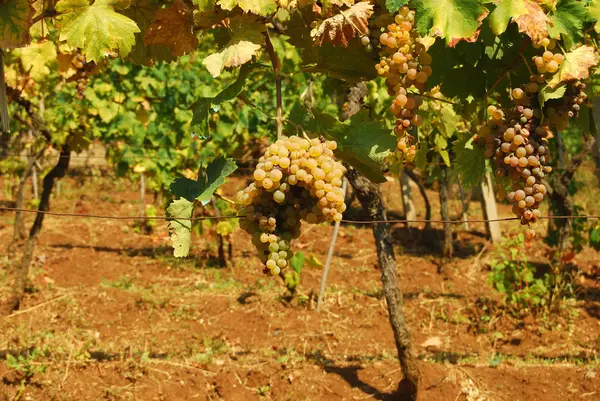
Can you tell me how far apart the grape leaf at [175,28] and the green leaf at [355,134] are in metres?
0.44

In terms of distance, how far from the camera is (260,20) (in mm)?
1940

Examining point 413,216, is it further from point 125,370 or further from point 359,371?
point 125,370

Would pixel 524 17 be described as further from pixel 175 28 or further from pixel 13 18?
pixel 13 18

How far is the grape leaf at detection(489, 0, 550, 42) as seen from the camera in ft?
5.81

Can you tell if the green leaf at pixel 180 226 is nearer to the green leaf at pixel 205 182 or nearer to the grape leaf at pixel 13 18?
the green leaf at pixel 205 182

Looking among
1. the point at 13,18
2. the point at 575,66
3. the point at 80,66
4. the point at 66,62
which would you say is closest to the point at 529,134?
the point at 575,66

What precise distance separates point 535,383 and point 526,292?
177 cm

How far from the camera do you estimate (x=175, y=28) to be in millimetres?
2082

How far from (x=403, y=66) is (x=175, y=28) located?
0.72m

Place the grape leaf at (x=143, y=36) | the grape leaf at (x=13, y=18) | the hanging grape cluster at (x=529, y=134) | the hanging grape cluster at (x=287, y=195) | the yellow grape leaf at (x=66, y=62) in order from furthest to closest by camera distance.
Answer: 1. the yellow grape leaf at (x=66, y=62)
2. the grape leaf at (x=143, y=36)
3. the grape leaf at (x=13, y=18)
4. the hanging grape cluster at (x=529, y=134)
5. the hanging grape cluster at (x=287, y=195)

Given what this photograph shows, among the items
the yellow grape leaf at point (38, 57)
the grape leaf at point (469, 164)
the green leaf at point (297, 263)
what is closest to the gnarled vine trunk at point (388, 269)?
the grape leaf at point (469, 164)

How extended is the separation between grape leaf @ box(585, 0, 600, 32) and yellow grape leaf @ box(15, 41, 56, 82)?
3.22m

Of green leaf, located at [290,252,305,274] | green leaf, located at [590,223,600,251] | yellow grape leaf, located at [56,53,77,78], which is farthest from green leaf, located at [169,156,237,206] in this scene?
green leaf, located at [590,223,600,251]

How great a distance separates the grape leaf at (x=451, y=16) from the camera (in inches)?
68.7
